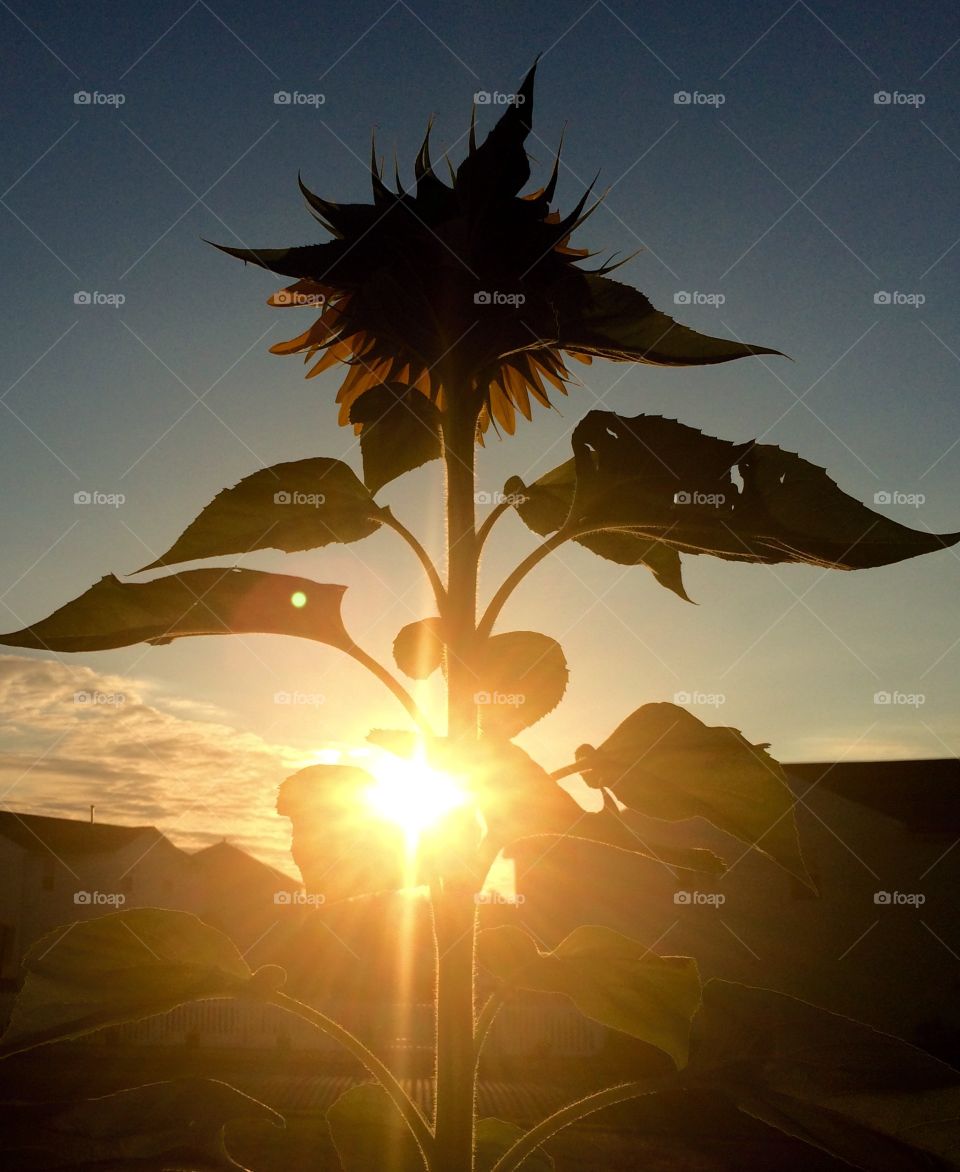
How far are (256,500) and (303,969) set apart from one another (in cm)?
84

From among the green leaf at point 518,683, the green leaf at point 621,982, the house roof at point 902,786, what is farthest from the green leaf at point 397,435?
the house roof at point 902,786

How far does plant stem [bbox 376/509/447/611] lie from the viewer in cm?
169

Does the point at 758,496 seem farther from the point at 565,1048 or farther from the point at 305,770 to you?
the point at 565,1048

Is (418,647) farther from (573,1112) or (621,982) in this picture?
(573,1112)

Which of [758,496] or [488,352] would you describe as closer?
[758,496]

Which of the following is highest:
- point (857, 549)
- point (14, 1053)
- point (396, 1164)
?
point (857, 549)

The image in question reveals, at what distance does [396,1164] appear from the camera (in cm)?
153

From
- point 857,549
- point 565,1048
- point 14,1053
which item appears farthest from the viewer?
point 565,1048

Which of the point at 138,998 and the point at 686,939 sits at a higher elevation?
the point at 138,998

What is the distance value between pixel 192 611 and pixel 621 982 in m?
0.91

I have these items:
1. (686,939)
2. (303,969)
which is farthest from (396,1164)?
(686,939)

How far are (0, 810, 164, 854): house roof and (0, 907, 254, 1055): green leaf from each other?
166 ft

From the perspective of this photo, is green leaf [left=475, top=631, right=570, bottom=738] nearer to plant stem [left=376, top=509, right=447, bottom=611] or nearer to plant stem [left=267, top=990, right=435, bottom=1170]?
plant stem [left=376, top=509, right=447, bottom=611]

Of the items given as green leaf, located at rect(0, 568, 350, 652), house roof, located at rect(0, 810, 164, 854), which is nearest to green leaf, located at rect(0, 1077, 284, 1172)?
green leaf, located at rect(0, 568, 350, 652)
